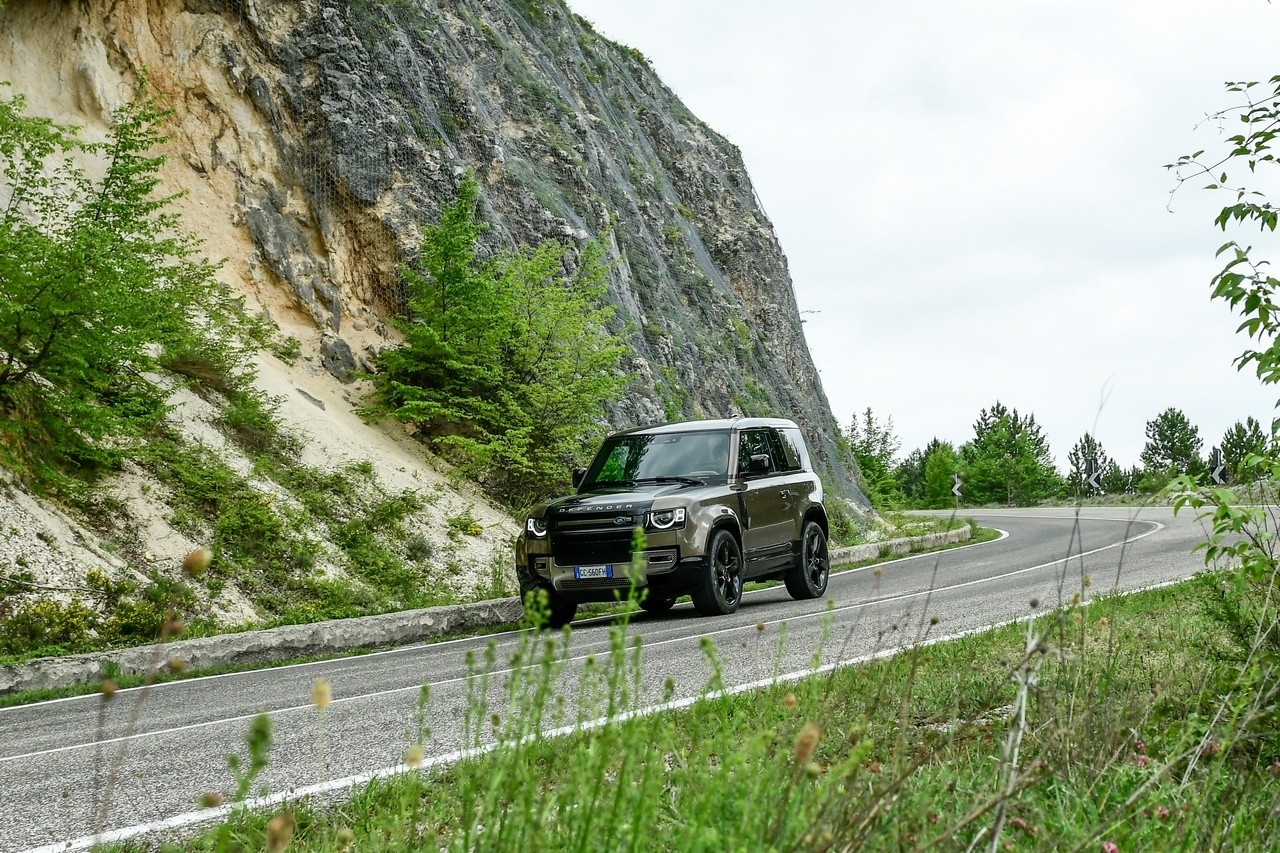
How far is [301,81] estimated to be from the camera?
2195cm

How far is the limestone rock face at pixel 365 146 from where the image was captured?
1984cm

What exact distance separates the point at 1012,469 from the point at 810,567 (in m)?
59.7

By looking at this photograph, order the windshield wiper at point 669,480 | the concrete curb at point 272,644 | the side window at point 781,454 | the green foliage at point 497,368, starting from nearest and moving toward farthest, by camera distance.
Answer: the concrete curb at point 272,644, the windshield wiper at point 669,480, the side window at point 781,454, the green foliage at point 497,368

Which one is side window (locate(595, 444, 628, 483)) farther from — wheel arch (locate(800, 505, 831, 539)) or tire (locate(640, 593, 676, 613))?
wheel arch (locate(800, 505, 831, 539))

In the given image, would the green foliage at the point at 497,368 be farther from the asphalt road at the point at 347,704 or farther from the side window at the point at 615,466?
the asphalt road at the point at 347,704

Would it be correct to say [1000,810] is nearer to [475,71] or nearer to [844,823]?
[844,823]

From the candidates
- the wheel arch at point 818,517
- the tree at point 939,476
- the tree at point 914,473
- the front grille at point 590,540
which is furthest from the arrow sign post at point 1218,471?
the tree at point 914,473

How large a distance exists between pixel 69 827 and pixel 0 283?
8.36 meters

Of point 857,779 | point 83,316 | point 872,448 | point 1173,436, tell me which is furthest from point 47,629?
point 1173,436

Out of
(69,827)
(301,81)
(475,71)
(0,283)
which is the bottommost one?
(69,827)

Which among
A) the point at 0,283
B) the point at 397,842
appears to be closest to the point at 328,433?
the point at 0,283

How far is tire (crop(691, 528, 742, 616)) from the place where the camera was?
11094 millimetres

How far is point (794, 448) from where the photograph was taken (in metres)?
13.8

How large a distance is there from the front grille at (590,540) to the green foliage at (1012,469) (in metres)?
58.9
